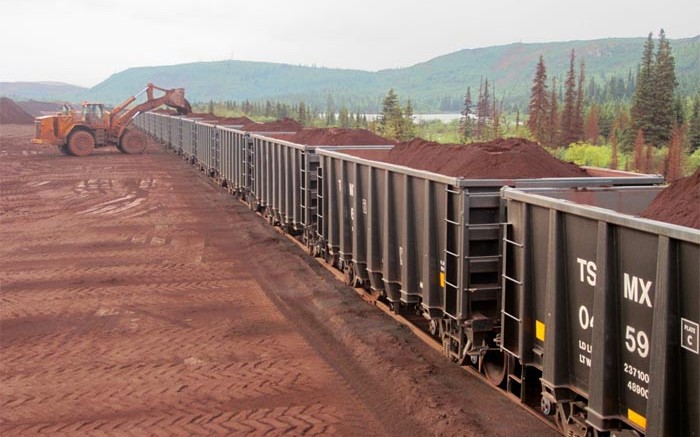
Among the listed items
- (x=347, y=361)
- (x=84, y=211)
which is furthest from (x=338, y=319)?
(x=84, y=211)

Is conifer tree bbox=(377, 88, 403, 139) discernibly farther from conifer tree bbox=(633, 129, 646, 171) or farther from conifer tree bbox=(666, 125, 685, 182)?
conifer tree bbox=(666, 125, 685, 182)

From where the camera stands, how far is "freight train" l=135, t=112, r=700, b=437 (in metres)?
5.47

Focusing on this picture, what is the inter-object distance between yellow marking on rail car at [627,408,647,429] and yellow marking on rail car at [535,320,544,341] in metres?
1.41

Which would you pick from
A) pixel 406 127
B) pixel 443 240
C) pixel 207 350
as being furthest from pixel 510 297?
pixel 406 127

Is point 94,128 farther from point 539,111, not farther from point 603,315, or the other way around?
point 603,315

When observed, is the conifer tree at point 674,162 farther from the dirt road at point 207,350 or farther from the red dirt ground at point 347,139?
the dirt road at point 207,350

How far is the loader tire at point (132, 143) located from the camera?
51.0m

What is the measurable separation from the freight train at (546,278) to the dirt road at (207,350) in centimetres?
69

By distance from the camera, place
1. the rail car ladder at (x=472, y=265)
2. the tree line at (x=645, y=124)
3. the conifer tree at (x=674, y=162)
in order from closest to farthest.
Answer: the rail car ladder at (x=472, y=265)
the conifer tree at (x=674, y=162)
the tree line at (x=645, y=124)

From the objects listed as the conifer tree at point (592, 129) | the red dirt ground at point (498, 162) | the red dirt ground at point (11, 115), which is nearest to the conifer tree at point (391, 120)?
the conifer tree at point (592, 129)

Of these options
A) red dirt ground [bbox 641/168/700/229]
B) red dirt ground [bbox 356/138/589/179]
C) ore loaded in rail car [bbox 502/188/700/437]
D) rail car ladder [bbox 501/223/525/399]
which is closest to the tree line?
red dirt ground [bbox 356/138/589/179]

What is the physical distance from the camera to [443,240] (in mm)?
9312

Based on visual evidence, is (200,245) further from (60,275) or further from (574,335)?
(574,335)

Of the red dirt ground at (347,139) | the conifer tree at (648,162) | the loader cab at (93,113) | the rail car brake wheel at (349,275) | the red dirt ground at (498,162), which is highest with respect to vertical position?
the loader cab at (93,113)
